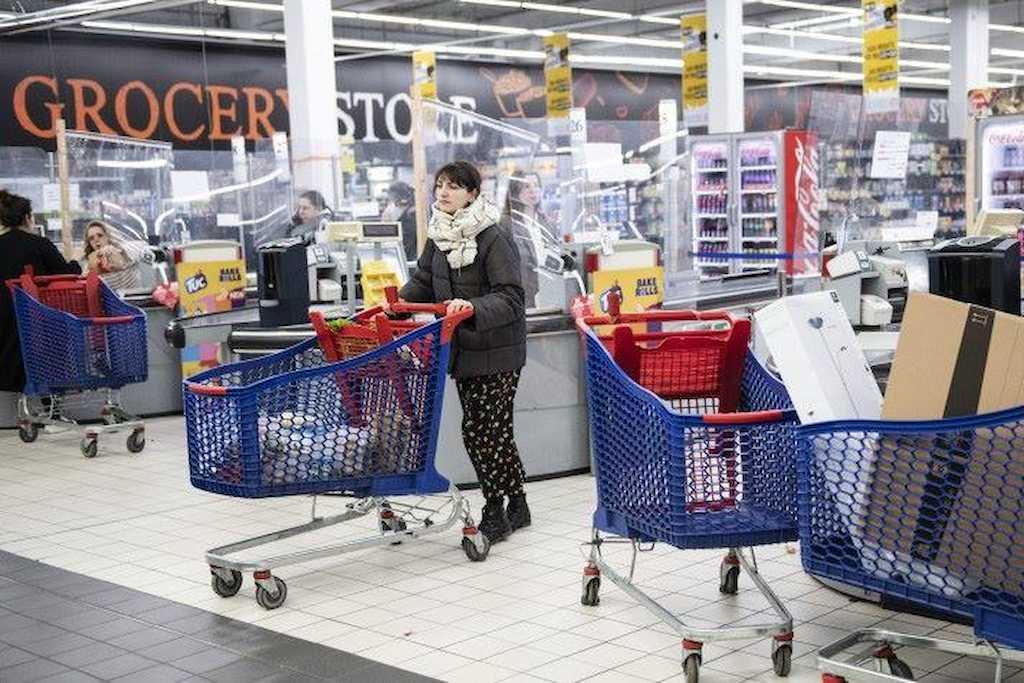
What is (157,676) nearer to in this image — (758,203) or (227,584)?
(227,584)

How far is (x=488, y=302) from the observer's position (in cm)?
518

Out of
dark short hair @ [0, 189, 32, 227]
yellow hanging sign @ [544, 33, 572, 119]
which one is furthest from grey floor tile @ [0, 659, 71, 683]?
yellow hanging sign @ [544, 33, 572, 119]

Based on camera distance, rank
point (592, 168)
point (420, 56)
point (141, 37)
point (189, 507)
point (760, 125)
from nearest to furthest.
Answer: point (189, 507) < point (592, 168) < point (420, 56) < point (141, 37) < point (760, 125)

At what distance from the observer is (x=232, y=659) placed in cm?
423

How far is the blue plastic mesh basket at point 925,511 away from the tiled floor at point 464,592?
0.73 meters

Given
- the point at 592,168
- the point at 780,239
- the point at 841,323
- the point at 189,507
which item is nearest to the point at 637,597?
the point at 841,323

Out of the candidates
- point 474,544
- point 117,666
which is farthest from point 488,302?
point 117,666

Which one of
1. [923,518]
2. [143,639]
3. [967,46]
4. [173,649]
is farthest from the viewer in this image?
[967,46]

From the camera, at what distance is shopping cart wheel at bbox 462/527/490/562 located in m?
5.29

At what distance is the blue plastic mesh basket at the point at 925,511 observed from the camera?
2900 mm

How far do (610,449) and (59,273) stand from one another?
5.87m

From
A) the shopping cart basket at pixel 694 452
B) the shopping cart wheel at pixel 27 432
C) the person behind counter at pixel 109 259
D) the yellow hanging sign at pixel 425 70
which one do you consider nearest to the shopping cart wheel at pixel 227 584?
the shopping cart basket at pixel 694 452

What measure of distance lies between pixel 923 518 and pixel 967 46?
1872 centimetres

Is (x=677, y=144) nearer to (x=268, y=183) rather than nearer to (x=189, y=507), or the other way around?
(x=268, y=183)
